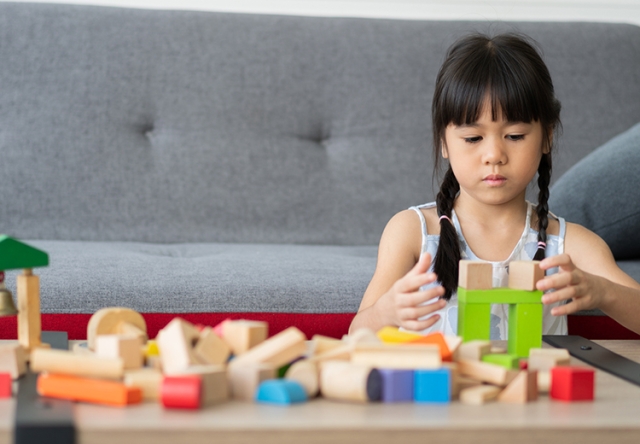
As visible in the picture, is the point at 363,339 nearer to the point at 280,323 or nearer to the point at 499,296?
the point at 499,296

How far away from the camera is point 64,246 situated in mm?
1461

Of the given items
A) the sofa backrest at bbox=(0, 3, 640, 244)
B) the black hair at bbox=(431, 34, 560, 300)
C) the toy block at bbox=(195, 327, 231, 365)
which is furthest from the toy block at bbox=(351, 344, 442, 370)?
the sofa backrest at bbox=(0, 3, 640, 244)

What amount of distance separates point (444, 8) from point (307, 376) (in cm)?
191

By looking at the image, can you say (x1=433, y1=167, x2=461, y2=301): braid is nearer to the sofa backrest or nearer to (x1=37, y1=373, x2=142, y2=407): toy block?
the sofa backrest

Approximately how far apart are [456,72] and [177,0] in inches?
49.3

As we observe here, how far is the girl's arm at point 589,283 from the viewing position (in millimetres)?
831

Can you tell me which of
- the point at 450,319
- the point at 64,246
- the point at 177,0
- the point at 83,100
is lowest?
the point at 450,319

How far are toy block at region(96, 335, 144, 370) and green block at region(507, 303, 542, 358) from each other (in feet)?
1.31

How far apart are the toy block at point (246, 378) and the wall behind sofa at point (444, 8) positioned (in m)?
1.74

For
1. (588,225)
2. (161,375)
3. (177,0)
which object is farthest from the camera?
(177,0)

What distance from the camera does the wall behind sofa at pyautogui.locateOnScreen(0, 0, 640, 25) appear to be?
219cm

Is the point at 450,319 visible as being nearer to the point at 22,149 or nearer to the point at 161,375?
the point at 161,375

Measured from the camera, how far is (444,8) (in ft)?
7.51

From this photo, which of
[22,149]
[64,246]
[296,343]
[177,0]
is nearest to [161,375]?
[296,343]
